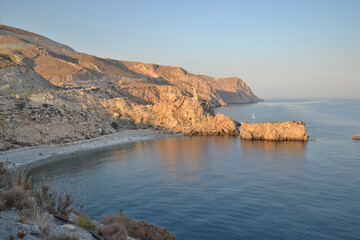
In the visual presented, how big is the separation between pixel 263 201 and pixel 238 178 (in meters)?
8.40

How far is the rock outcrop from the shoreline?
2351cm

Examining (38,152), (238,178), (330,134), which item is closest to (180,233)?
(238,178)

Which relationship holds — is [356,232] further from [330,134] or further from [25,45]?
[25,45]

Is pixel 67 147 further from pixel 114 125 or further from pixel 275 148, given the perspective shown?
pixel 275 148

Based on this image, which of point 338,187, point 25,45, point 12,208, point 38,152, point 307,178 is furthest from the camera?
point 25,45

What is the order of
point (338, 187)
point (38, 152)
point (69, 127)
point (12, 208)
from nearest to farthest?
point (12, 208) < point (338, 187) < point (38, 152) < point (69, 127)

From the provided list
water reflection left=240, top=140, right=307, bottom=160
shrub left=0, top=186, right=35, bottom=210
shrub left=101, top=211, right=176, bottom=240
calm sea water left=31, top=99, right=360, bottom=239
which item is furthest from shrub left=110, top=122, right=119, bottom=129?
shrub left=0, top=186, right=35, bottom=210

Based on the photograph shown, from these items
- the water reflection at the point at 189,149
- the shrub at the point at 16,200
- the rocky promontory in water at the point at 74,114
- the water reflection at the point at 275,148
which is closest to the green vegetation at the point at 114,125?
the rocky promontory in water at the point at 74,114

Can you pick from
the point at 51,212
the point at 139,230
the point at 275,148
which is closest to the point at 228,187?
the point at 139,230

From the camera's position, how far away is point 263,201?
2661 cm

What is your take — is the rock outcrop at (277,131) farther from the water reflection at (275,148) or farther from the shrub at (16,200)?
the shrub at (16,200)

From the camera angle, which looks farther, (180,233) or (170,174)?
(170,174)

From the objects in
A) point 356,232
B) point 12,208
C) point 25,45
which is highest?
point 25,45

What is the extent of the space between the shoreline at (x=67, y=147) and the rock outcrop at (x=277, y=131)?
77.1ft
